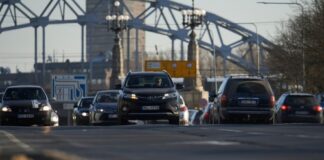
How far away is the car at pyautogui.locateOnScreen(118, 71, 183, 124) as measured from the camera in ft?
105

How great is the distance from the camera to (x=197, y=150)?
1711cm

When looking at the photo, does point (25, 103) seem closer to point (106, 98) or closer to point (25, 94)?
point (25, 94)

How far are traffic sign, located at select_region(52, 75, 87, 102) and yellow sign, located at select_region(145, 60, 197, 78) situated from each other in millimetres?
44804

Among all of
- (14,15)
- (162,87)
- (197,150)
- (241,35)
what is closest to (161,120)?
(162,87)

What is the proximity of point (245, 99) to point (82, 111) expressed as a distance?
13.2 meters

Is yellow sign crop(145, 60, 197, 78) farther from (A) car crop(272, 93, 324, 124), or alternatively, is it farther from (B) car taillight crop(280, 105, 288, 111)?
(B) car taillight crop(280, 105, 288, 111)

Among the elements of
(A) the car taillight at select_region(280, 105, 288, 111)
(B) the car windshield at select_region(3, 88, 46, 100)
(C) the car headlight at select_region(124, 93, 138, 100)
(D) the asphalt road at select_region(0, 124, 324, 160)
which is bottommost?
(D) the asphalt road at select_region(0, 124, 324, 160)

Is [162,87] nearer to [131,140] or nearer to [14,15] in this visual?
[131,140]

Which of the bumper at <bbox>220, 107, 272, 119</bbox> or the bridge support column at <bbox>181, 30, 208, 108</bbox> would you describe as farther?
the bridge support column at <bbox>181, 30, 208, 108</bbox>

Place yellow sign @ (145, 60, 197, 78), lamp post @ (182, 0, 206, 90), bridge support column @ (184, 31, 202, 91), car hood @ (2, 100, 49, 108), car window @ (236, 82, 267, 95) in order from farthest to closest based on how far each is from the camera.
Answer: yellow sign @ (145, 60, 197, 78) < bridge support column @ (184, 31, 202, 91) < lamp post @ (182, 0, 206, 90) < car hood @ (2, 100, 49, 108) < car window @ (236, 82, 267, 95)

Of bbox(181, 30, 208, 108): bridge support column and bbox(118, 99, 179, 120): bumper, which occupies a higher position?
bbox(181, 30, 208, 108): bridge support column

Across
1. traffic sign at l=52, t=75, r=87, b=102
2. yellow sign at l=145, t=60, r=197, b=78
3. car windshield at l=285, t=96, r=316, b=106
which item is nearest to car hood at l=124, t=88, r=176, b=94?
car windshield at l=285, t=96, r=316, b=106

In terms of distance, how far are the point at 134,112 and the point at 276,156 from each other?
55.6ft

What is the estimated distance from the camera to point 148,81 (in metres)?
32.8
